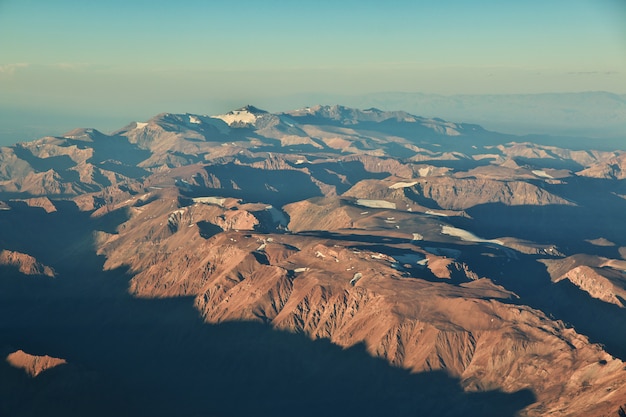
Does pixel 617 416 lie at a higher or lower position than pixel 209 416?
higher

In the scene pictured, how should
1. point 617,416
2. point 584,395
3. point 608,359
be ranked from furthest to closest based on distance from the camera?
point 608,359 → point 584,395 → point 617,416

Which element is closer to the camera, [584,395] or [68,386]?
[584,395]

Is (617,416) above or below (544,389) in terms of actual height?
above

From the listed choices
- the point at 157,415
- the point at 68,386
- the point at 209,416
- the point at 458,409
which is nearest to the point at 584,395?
the point at 458,409

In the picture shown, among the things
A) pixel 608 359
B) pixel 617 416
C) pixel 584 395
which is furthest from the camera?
pixel 608 359

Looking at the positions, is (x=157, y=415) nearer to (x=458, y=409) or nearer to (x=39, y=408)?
(x=39, y=408)

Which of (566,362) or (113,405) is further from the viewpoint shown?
(566,362)

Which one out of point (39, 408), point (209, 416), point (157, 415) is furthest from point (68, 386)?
point (209, 416)

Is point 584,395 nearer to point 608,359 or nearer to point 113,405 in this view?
point 608,359

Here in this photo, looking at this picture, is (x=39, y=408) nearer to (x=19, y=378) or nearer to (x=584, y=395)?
(x=19, y=378)
